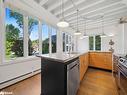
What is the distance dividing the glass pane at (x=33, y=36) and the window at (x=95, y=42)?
5.77m

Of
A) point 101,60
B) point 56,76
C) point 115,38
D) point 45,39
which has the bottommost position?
point 101,60

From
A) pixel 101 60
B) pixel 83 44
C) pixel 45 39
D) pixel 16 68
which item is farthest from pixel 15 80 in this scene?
pixel 83 44

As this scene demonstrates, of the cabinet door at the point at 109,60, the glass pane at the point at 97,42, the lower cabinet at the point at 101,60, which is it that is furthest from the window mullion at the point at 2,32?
the glass pane at the point at 97,42

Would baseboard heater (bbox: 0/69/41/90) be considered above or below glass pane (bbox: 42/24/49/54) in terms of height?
below

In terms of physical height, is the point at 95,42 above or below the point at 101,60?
above

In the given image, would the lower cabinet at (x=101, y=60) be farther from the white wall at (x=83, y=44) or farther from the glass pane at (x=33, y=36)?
the white wall at (x=83, y=44)

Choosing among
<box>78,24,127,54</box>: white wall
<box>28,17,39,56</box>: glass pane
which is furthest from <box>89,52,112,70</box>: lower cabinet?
<box>28,17,39,56</box>: glass pane

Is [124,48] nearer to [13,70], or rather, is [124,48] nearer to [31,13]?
[31,13]

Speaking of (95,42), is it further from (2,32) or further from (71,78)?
(2,32)

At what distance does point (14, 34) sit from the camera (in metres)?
3.06

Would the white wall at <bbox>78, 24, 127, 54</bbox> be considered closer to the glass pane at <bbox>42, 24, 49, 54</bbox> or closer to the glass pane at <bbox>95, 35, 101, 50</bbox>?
the glass pane at <bbox>95, 35, 101, 50</bbox>

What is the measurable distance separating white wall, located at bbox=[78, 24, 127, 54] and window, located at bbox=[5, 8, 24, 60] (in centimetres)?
481

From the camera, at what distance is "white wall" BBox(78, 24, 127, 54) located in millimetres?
4738

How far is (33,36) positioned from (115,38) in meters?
6.32
